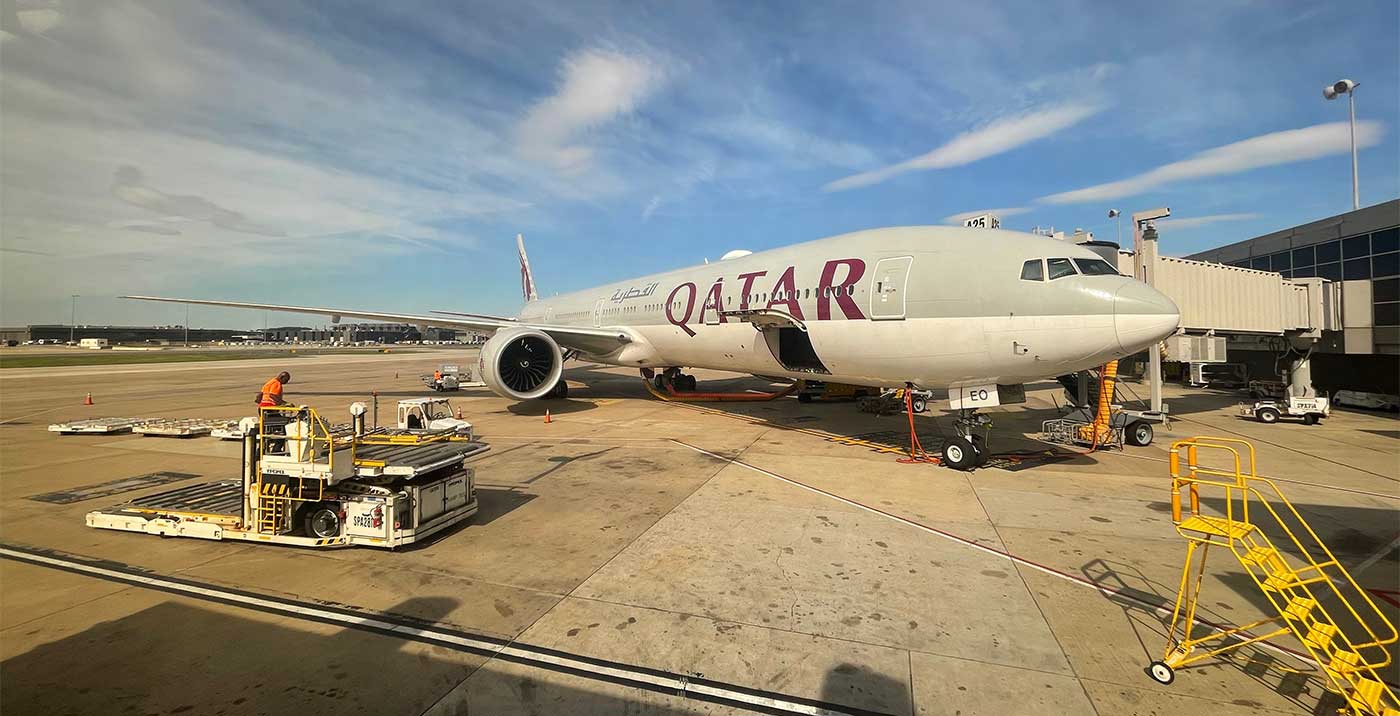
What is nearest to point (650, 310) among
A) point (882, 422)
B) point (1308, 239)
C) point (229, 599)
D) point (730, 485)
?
point (882, 422)

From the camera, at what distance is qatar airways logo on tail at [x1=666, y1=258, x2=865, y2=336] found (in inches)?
440

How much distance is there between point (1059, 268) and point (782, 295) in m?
5.58

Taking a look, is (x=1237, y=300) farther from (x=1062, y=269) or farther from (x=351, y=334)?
(x=351, y=334)

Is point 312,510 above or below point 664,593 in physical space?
above

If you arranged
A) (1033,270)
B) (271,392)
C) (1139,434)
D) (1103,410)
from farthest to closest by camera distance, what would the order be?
1. (1139,434)
2. (1103,410)
3. (1033,270)
4. (271,392)

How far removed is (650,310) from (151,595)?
13827mm

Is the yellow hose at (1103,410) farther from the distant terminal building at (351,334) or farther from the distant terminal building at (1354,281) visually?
the distant terminal building at (351,334)

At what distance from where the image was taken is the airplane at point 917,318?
855cm

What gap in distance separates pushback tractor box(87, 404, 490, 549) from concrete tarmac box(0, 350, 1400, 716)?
23 centimetres

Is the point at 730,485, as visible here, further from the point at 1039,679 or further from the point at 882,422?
the point at 882,422

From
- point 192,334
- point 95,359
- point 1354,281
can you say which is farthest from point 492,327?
point 192,334

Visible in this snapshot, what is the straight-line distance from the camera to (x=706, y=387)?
25812 mm

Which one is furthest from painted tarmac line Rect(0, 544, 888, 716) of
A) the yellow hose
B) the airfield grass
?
the airfield grass

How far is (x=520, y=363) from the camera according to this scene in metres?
16.3
